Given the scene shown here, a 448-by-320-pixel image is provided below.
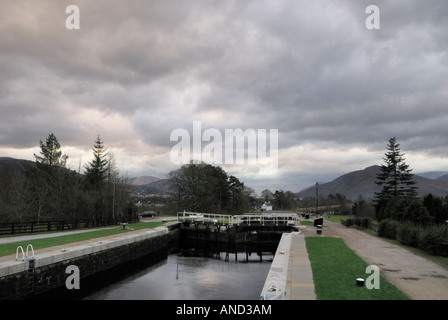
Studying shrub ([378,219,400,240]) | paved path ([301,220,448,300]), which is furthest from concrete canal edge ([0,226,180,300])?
shrub ([378,219,400,240])

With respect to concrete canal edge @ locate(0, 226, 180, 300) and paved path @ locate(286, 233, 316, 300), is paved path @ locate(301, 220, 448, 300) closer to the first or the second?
paved path @ locate(286, 233, 316, 300)

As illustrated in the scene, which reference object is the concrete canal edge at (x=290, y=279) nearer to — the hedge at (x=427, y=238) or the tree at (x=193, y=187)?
the hedge at (x=427, y=238)

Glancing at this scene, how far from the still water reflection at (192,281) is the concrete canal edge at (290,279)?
114 inches

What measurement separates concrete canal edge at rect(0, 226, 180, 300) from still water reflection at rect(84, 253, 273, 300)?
1705 mm

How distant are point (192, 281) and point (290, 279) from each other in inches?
383

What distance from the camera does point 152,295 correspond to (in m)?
16.4

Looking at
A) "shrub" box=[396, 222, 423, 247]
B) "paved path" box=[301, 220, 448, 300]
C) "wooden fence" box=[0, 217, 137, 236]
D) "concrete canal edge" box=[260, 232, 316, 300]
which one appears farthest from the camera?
"wooden fence" box=[0, 217, 137, 236]

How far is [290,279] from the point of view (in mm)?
11406

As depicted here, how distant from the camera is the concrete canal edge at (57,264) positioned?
13047 millimetres

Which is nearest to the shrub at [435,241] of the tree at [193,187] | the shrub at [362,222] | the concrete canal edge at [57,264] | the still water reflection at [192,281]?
the still water reflection at [192,281]

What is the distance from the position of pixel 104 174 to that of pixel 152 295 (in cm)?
4580

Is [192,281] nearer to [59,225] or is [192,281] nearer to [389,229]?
[389,229]

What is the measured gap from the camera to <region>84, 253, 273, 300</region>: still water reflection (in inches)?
642
